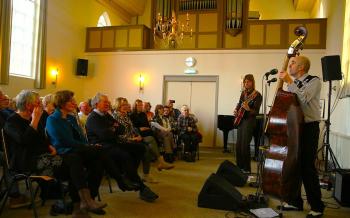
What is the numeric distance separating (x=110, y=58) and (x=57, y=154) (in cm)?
715

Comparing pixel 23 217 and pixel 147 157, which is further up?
pixel 147 157

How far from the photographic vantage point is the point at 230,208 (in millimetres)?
3361

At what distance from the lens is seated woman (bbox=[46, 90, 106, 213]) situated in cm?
299

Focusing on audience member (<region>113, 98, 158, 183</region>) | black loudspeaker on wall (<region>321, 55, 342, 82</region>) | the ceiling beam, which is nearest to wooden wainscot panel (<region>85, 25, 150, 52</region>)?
the ceiling beam

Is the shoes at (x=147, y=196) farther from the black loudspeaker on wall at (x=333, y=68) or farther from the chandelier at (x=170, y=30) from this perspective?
the chandelier at (x=170, y=30)

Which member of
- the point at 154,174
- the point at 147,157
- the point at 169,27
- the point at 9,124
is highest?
the point at 169,27

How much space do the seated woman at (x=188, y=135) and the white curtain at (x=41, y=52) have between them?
3686 mm

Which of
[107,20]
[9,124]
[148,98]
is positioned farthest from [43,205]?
[107,20]

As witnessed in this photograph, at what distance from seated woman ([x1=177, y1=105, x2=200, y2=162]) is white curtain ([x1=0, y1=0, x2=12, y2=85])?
12.5 feet

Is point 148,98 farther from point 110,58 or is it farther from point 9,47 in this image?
point 9,47

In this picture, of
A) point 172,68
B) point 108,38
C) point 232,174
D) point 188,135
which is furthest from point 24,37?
point 232,174

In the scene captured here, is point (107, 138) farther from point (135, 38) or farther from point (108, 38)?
point (108, 38)

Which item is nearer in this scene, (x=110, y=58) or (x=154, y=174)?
(x=154, y=174)

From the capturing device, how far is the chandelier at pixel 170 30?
354 inches
